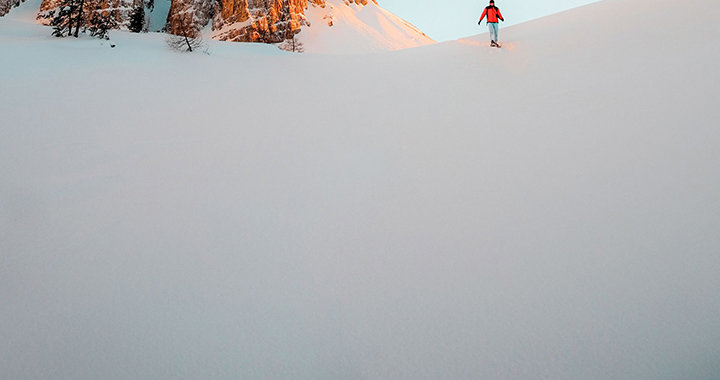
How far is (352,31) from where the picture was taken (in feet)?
201

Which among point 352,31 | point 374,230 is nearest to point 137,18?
point 352,31

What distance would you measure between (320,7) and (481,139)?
230ft

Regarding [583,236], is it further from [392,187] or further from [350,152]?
[350,152]

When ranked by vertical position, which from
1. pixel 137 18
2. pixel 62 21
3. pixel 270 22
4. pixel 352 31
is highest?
pixel 352 31

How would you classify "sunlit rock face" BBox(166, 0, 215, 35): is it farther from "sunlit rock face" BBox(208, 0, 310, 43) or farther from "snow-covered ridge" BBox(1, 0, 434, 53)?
"sunlit rock face" BBox(208, 0, 310, 43)

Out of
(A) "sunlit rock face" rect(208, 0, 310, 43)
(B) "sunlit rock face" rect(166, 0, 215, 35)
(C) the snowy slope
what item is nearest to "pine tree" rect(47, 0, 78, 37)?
(C) the snowy slope

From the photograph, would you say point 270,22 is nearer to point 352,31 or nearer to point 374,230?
point 352,31

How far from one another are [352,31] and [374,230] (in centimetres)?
6511

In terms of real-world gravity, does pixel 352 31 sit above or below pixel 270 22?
above

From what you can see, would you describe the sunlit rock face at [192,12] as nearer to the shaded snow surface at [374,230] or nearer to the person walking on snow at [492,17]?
the shaded snow surface at [374,230]

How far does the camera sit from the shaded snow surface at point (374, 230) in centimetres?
268

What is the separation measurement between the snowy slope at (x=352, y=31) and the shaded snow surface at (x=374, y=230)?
50.6 meters

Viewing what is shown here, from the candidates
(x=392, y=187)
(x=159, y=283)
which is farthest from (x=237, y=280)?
(x=392, y=187)

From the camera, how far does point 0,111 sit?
228 inches
